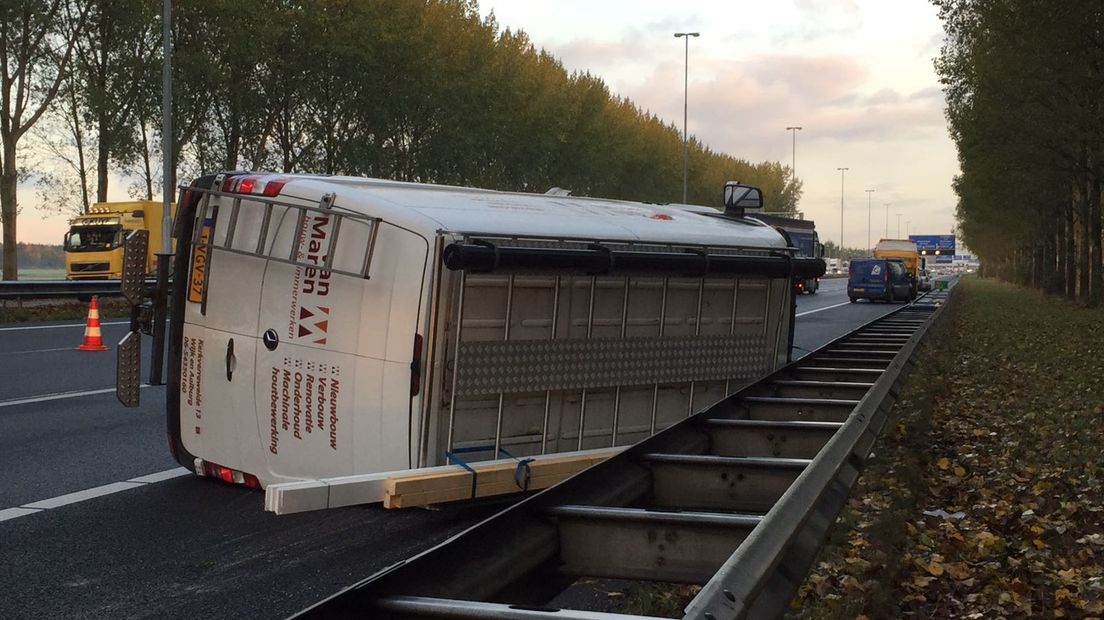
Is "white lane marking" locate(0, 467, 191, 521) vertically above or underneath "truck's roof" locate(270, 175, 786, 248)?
underneath

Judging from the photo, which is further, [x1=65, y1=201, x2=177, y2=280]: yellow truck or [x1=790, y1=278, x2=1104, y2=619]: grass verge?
[x1=65, y1=201, x2=177, y2=280]: yellow truck

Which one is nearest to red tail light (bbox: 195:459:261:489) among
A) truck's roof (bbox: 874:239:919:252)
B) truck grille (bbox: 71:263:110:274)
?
truck grille (bbox: 71:263:110:274)

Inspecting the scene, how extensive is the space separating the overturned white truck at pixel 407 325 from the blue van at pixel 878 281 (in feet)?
152

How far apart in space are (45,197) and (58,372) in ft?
107

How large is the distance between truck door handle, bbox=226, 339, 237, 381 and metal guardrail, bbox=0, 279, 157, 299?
2172 centimetres

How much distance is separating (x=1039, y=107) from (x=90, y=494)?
31.6m

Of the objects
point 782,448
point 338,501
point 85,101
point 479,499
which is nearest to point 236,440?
point 479,499

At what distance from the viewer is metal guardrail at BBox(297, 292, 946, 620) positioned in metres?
2.80

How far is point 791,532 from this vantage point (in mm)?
3646

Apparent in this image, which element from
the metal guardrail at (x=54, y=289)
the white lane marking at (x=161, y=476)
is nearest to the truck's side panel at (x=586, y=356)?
the white lane marking at (x=161, y=476)

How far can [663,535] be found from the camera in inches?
141

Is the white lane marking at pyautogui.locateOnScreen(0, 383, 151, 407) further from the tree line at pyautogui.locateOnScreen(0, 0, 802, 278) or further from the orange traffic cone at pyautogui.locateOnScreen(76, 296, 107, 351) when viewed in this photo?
the tree line at pyautogui.locateOnScreen(0, 0, 802, 278)

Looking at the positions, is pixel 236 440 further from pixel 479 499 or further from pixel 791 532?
pixel 791 532

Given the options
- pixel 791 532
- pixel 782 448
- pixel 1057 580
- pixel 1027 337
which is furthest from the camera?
pixel 1027 337
